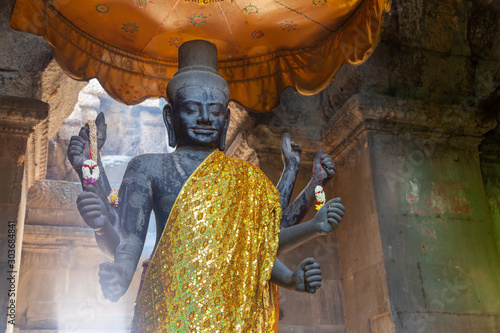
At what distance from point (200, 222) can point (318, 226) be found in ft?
2.08

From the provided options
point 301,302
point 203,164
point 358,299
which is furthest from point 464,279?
point 203,164

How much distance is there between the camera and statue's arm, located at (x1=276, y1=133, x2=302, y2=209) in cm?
309

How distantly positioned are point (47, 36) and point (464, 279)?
3592 mm

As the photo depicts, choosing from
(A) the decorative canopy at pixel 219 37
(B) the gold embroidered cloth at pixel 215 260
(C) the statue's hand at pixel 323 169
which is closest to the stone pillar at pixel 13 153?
(A) the decorative canopy at pixel 219 37

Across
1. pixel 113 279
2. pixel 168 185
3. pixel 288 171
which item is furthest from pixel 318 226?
pixel 113 279

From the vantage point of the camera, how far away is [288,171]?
10.4 feet

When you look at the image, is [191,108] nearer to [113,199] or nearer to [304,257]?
[113,199]

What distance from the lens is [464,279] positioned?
160 inches

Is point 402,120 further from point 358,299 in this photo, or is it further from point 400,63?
point 358,299

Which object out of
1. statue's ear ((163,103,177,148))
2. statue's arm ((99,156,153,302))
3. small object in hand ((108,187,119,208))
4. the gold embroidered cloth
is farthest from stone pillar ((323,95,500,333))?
small object in hand ((108,187,119,208))

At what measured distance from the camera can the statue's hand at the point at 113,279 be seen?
7.73 feet

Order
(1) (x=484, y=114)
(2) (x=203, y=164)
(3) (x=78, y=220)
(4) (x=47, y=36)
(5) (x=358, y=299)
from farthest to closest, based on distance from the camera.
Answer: (3) (x=78, y=220) < (1) (x=484, y=114) < (5) (x=358, y=299) < (4) (x=47, y=36) < (2) (x=203, y=164)

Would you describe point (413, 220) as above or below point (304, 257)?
above

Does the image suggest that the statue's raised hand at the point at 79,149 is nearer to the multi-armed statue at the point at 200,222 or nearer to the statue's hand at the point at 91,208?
the multi-armed statue at the point at 200,222
